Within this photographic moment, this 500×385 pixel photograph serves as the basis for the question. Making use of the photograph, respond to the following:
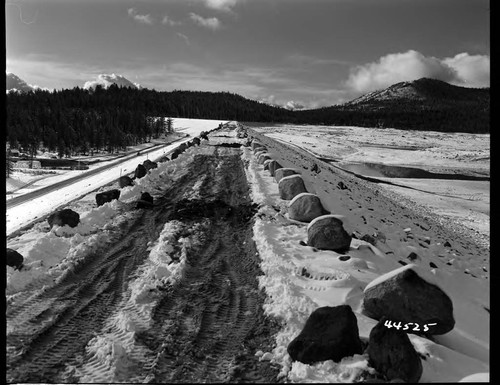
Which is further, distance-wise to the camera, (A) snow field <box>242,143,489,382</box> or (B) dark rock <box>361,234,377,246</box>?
(B) dark rock <box>361,234,377,246</box>

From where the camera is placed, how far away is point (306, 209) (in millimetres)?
13102

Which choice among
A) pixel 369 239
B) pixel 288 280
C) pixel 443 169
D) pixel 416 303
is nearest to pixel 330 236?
pixel 369 239

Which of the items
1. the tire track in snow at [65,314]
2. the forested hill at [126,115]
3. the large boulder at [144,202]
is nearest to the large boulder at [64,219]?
the tire track in snow at [65,314]

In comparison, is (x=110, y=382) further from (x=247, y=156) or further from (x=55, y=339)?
(x=247, y=156)

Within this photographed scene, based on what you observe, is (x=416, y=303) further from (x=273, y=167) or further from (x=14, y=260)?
(x=273, y=167)

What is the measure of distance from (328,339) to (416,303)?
1.90 metres

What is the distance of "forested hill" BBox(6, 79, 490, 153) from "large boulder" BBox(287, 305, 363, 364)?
418 cm

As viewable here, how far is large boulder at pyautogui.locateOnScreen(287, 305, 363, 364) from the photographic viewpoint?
5.72 m

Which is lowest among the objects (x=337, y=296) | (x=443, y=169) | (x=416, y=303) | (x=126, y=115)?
(x=443, y=169)

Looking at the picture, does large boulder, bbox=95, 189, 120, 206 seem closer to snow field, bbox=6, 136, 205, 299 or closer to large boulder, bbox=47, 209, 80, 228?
snow field, bbox=6, 136, 205, 299

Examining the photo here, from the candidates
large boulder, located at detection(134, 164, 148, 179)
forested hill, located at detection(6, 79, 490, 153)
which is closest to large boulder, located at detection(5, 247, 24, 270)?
forested hill, located at detection(6, 79, 490, 153)

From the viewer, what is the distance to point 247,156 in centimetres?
3152

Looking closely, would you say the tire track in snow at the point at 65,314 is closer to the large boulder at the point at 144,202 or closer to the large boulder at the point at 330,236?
the large boulder at the point at 144,202

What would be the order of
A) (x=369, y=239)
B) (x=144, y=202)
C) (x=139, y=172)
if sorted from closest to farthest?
1. (x=369, y=239)
2. (x=144, y=202)
3. (x=139, y=172)
